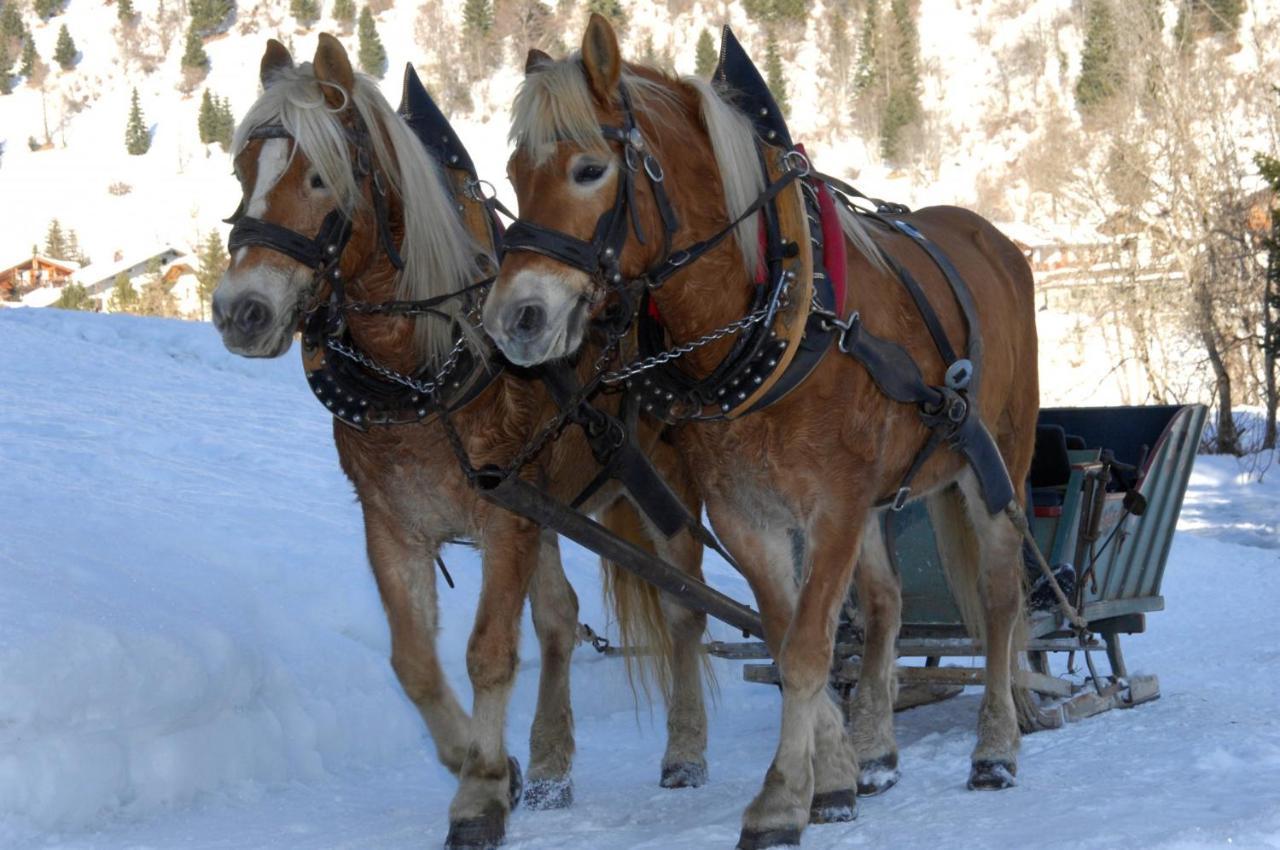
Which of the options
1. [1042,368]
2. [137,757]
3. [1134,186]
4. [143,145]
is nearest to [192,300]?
[143,145]

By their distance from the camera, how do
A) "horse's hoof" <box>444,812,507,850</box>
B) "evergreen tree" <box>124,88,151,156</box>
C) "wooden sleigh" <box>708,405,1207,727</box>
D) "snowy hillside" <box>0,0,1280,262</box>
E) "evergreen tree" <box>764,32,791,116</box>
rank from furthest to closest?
"evergreen tree" <box>124,88,151,156</box> → "evergreen tree" <box>764,32,791,116</box> → "snowy hillside" <box>0,0,1280,262</box> → "wooden sleigh" <box>708,405,1207,727</box> → "horse's hoof" <box>444,812,507,850</box>

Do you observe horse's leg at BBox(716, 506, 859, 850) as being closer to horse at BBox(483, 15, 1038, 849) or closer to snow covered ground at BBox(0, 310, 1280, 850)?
horse at BBox(483, 15, 1038, 849)

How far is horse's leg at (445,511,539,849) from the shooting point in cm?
384

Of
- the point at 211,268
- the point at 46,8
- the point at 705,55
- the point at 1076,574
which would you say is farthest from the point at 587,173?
the point at 46,8

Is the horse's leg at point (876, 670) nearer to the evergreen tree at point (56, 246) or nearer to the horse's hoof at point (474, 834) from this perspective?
the horse's hoof at point (474, 834)

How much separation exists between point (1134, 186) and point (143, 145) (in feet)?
240

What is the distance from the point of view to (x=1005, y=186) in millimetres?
58750

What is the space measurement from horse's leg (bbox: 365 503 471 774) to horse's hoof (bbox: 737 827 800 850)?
898 mm

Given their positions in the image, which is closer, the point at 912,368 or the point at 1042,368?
the point at 912,368

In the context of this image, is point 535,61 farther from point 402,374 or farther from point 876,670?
point 876,670

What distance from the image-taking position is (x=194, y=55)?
322ft

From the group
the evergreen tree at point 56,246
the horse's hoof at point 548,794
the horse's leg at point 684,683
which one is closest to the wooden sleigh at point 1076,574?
the horse's leg at point 684,683

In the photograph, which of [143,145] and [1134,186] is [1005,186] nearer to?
[1134,186]

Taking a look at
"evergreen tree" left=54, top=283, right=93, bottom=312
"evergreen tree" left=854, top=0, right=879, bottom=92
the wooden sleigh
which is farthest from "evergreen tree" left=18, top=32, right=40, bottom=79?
the wooden sleigh
